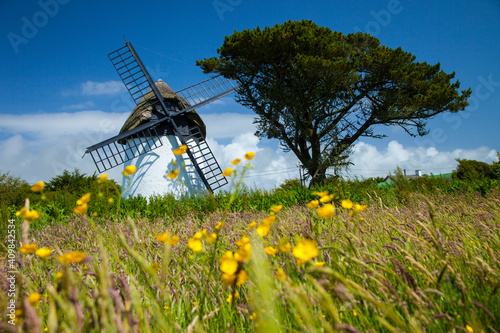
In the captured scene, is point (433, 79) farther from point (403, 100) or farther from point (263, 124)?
point (263, 124)

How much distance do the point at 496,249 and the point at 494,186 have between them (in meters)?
6.63

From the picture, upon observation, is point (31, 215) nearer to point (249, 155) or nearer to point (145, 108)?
point (249, 155)

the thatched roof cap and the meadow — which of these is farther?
the thatched roof cap

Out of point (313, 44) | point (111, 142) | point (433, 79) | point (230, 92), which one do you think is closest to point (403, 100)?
point (433, 79)

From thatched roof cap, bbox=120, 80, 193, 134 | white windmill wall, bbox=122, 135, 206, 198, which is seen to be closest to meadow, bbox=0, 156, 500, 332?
white windmill wall, bbox=122, 135, 206, 198

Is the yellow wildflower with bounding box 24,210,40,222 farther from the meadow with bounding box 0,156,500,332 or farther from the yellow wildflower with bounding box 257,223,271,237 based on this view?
the yellow wildflower with bounding box 257,223,271,237

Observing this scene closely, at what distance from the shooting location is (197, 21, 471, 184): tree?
1423 cm

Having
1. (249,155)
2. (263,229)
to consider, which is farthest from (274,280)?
(249,155)

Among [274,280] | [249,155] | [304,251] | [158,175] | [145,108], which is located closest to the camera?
[304,251]

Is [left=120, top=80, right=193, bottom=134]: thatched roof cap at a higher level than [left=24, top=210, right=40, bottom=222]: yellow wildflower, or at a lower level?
higher

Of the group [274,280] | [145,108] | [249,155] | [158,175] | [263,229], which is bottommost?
[274,280]

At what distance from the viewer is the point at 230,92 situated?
16.2 m

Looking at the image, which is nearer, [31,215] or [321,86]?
[31,215]

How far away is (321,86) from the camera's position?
15.0 m
